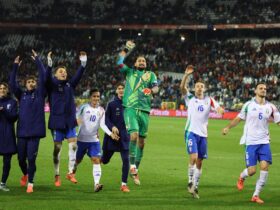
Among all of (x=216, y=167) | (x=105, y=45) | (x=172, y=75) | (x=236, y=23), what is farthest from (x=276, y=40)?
(x=216, y=167)

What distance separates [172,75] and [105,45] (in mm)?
11372

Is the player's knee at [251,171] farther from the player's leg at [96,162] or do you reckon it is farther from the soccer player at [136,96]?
the player's leg at [96,162]

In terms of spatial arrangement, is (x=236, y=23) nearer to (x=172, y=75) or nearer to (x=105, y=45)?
(x=172, y=75)

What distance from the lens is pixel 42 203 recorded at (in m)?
10.2

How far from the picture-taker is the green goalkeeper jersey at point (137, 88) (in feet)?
41.5

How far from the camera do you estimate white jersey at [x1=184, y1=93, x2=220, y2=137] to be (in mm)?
11656

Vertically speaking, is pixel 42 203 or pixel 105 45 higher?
pixel 105 45

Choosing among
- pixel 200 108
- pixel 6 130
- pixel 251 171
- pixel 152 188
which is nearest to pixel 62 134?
pixel 6 130

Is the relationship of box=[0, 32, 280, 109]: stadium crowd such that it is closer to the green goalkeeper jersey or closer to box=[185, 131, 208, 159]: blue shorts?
the green goalkeeper jersey

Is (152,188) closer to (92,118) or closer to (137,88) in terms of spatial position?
(92,118)

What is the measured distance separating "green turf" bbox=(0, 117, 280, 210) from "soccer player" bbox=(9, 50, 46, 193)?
25.5 inches

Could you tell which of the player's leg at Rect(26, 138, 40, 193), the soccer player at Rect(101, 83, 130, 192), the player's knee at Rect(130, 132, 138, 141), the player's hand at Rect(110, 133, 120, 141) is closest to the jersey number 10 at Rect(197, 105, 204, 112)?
the player's knee at Rect(130, 132, 138, 141)

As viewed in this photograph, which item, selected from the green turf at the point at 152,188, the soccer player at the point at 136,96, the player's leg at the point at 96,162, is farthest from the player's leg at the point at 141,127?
the player's leg at the point at 96,162

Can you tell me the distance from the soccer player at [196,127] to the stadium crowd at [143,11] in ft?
140
